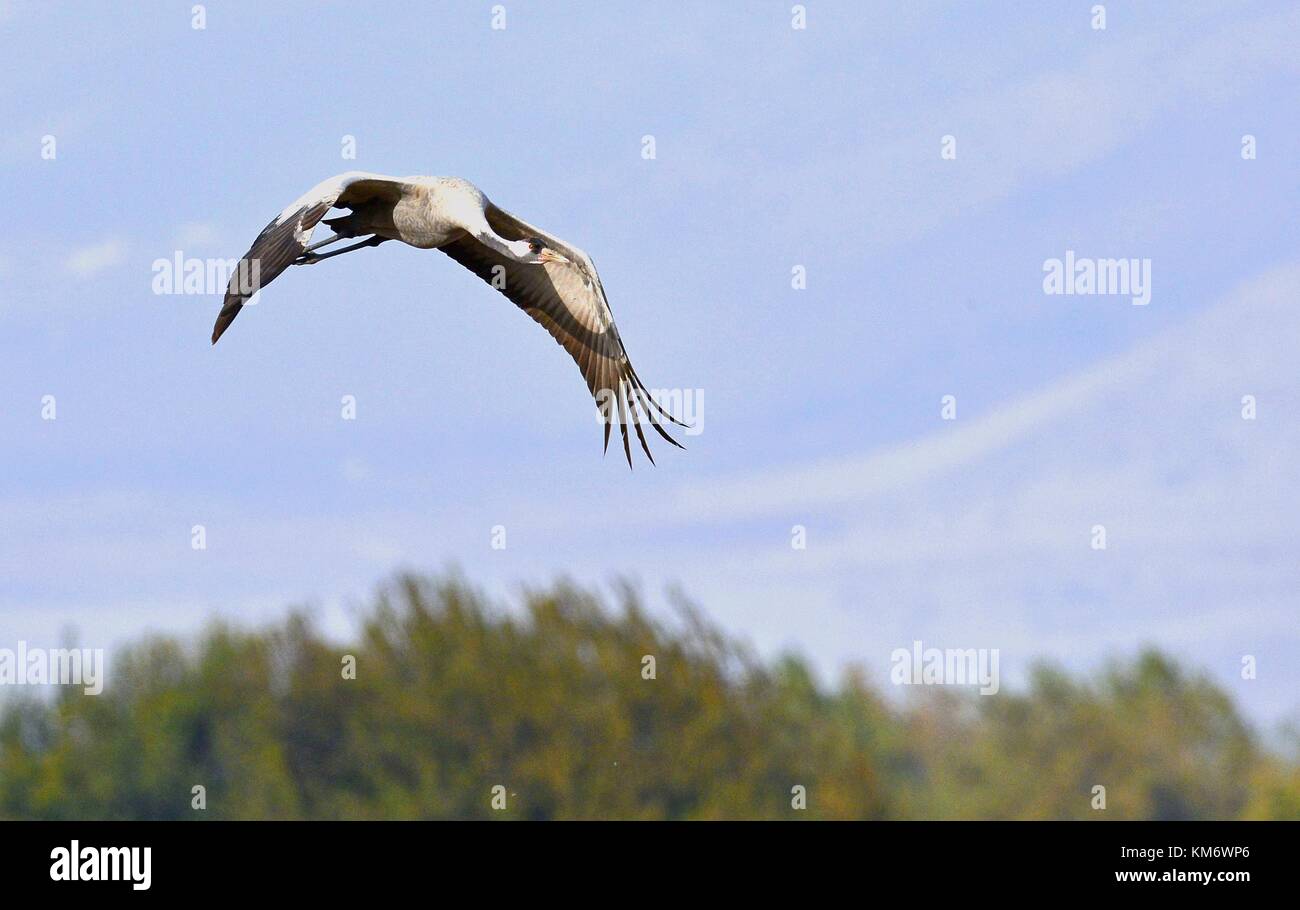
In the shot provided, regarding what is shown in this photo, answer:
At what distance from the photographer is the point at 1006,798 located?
45531 mm

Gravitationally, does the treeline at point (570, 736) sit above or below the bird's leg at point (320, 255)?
below

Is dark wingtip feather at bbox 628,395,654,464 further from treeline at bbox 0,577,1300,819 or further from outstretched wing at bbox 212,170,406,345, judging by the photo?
treeline at bbox 0,577,1300,819

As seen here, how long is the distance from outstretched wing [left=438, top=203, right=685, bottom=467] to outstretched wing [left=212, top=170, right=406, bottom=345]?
1.60 metres

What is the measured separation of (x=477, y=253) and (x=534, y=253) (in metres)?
1.53

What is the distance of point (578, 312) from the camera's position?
16.7 meters

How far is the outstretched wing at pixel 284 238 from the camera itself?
12.9 meters

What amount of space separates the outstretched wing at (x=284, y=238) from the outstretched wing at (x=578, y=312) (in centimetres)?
160

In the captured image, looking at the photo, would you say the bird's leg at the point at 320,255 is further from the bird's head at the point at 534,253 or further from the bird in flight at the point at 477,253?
the bird's head at the point at 534,253

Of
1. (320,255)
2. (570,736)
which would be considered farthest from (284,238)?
(570,736)

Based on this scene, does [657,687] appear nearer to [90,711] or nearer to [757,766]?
[757,766]

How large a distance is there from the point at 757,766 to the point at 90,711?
1929 centimetres

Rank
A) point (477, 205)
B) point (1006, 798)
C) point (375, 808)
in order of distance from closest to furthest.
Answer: point (477, 205) < point (1006, 798) < point (375, 808)

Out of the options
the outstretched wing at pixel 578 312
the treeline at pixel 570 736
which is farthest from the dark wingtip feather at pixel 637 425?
the treeline at pixel 570 736
